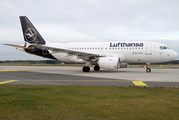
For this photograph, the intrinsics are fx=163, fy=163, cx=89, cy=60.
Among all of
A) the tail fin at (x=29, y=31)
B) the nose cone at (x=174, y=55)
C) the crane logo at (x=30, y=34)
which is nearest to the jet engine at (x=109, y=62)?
the nose cone at (x=174, y=55)

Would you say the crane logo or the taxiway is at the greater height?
the crane logo

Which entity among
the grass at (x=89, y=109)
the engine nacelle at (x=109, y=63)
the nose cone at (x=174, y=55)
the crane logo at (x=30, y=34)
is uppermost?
the crane logo at (x=30, y=34)

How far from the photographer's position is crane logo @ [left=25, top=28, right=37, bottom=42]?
23.2 metres

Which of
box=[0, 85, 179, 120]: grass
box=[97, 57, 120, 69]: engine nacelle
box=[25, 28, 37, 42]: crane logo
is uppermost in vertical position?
box=[25, 28, 37, 42]: crane logo

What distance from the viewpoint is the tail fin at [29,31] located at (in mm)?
23144

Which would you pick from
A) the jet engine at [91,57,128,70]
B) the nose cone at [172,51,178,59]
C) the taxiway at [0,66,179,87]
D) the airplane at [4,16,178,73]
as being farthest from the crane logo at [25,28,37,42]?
Result: the nose cone at [172,51,178,59]

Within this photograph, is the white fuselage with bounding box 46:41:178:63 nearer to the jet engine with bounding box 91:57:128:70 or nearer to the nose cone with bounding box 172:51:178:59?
the nose cone with bounding box 172:51:178:59

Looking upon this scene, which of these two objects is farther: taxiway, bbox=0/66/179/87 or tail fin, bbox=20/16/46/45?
tail fin, bbox=20/16/46/45

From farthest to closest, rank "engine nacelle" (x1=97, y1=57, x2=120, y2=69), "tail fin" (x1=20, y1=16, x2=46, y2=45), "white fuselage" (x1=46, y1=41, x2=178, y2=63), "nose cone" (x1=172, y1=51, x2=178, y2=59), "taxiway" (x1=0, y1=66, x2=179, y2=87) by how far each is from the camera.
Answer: "tail fin" (x1=20, y1=16, x2=46, y2=45), "white fuselage" (x1=46, y1=41, x2=178, y2=63), "nose cone" (x1=172, y1=51, x2=178, y2=59), "engine nacelle" (x1=97, y1=57, x2=120, y2=69), "taxiway" (x1=0, y1=66, x2=179, y2=87)

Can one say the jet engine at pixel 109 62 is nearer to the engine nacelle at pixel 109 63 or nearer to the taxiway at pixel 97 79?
the engine nacelle at pixel 109 63

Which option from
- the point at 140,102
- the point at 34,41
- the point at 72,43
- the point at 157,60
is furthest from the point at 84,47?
the point at 140,102

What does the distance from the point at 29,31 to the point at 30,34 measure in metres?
0.44

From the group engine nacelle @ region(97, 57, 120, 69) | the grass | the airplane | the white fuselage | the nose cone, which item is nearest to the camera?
the grass

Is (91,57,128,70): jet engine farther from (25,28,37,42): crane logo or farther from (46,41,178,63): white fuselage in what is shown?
(25,28,37,42): crane logo
